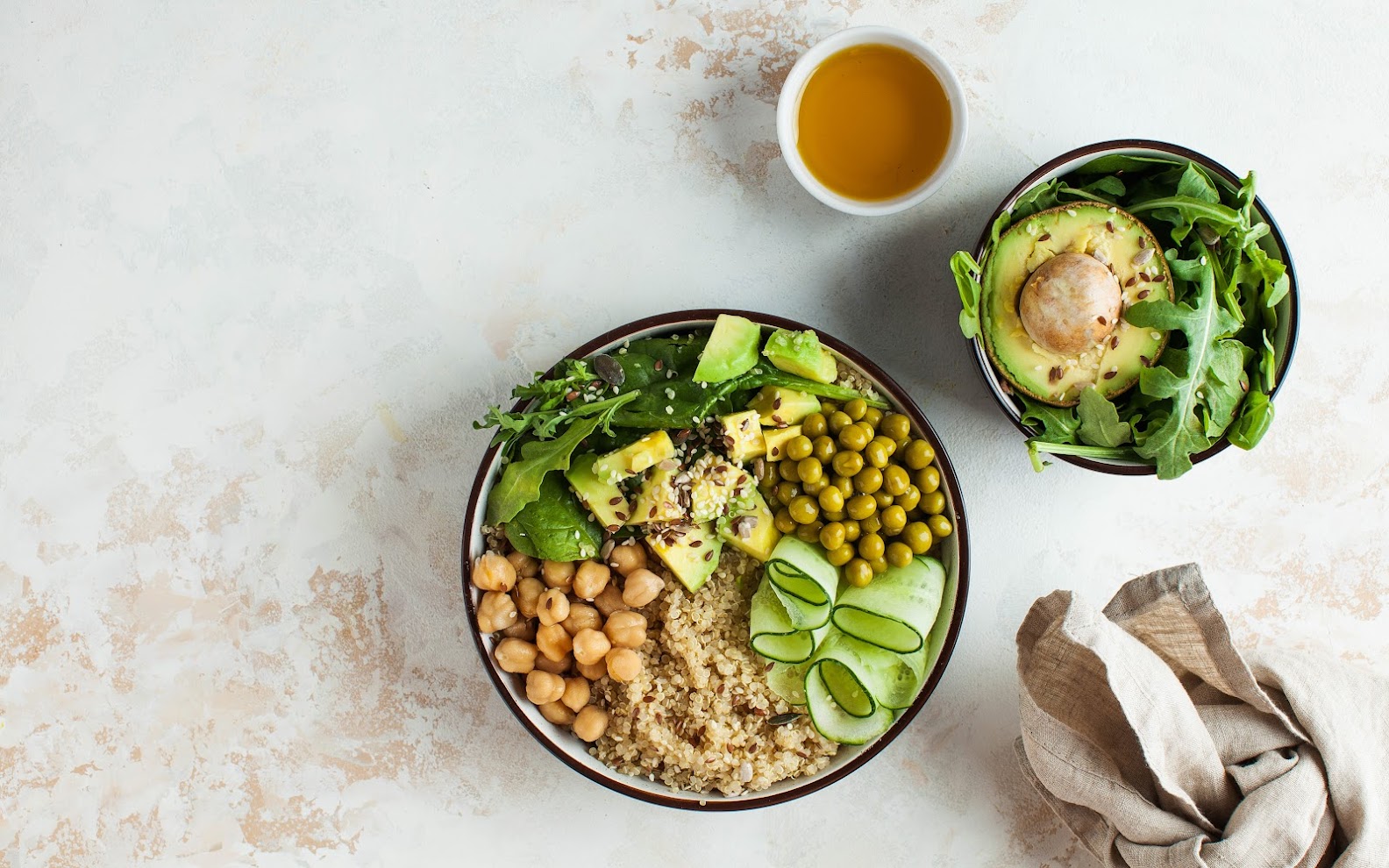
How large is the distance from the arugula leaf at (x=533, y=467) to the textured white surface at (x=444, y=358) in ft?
0.88

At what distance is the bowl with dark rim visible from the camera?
5.39 feet

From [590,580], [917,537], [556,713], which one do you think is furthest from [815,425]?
[556,713]

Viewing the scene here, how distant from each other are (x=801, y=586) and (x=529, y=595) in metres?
0.48

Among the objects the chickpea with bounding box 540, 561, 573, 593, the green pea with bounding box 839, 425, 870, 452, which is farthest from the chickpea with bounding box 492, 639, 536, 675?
the green pea with bounding box 839, 425, 870, 452

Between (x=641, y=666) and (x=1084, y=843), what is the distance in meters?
0.87

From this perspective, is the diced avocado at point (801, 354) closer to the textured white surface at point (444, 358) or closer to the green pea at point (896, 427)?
the green pea at point (896, 427)

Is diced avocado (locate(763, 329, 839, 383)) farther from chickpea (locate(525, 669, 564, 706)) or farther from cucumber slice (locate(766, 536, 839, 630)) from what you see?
chickpea (locate(525, 669, 564, 706))

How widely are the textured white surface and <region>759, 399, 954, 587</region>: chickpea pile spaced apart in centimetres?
23

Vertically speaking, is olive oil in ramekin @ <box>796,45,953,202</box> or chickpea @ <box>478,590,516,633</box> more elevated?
olive oil in ramekin @ <box>796,45,953,202</box>

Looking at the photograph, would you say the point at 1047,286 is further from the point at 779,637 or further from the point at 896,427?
the point at 779,637

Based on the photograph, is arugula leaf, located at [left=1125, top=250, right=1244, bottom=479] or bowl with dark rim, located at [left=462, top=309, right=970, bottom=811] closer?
arugula leaf, located at [left=1125, top=250, right=1244, bottom=479]

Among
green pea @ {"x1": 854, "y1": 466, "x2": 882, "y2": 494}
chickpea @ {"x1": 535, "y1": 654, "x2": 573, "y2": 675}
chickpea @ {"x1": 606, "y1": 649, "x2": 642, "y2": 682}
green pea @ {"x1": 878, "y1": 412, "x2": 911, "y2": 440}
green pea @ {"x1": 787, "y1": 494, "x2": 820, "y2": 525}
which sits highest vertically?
green pea @ {"x1": 878, "y1": 412, "x2": 911, "y2": 440}

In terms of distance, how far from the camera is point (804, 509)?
1643 mm

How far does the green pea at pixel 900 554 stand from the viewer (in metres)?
1.64
